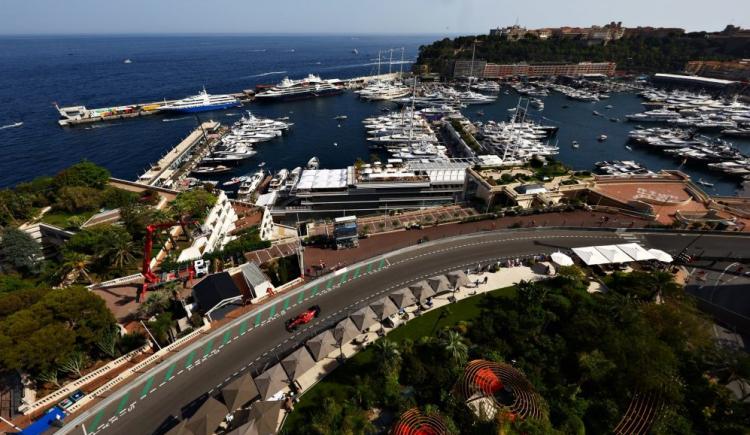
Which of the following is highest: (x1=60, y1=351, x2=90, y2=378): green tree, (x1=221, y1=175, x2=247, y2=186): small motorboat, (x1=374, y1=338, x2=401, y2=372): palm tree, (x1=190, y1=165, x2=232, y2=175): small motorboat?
(x1=374, y1=338, x2=401, y2=372): palm tree

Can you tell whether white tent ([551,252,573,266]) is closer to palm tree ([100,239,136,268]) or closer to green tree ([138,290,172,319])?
green tree ([138,290,172,319])

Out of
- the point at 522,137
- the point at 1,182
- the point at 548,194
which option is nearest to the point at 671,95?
the point at 522,137

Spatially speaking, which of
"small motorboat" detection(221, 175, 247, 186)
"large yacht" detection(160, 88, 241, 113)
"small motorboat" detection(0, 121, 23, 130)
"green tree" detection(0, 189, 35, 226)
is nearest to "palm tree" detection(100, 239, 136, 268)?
"green tree" detection(0, 189, 35, 226)

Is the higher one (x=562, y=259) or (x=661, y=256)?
(x=661, y=256)

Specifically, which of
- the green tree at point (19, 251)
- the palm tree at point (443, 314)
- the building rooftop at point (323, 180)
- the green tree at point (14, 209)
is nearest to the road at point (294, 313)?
the palm tree at point (443, 314)

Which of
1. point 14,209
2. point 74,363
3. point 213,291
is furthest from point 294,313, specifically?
point 14,209

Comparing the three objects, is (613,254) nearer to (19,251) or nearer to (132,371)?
(132,371)
